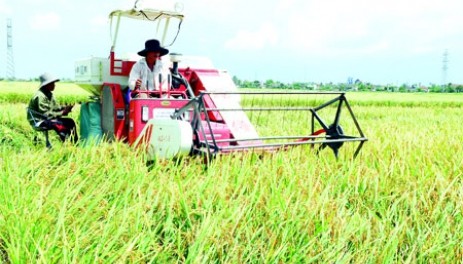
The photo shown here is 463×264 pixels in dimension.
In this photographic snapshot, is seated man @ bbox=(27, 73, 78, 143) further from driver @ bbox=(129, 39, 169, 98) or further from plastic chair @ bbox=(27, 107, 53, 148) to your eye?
driver @ bbox=(129, 39, 169, 98)

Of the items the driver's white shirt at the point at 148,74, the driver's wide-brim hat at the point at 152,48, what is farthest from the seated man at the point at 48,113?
the driver's wide-brim hat at the point at 152,48

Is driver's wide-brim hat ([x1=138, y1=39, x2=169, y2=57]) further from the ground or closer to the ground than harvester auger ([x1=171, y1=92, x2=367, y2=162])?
further from the ground

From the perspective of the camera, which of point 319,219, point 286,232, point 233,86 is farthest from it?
point 233,86

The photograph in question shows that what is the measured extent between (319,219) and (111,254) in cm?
113

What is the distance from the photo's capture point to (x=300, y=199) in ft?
10.5

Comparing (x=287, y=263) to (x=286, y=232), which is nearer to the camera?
(x=287, y=263)

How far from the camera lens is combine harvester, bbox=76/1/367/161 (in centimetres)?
443

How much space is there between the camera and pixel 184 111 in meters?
4.69

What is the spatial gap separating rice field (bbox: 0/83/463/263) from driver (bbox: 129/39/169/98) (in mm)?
1591

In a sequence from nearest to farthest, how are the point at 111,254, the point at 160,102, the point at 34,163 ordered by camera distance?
the point at 111,254
the point at 34,163
the point at 160,102

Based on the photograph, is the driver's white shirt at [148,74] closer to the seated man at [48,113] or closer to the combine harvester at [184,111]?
the combine harvester at [184,111]

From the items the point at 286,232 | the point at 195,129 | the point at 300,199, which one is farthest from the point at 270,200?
the point at 195,129

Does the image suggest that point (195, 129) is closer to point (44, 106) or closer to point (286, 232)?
point (286, 232)

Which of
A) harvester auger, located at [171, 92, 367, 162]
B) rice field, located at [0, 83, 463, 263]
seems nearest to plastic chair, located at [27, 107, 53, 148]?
harvester auger, located at [171, 92, 367, 162]
